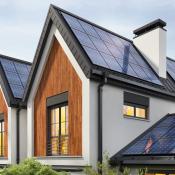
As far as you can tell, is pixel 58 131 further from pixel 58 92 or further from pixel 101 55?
pixel 101 55

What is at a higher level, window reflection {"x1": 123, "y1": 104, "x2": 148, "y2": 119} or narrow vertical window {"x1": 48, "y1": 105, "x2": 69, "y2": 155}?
window reflection {"x1": 123, "y1": 104, "x2": 148, "y2": 119}

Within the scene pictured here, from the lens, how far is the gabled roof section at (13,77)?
19859 mm

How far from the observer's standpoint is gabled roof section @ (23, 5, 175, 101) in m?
14.2

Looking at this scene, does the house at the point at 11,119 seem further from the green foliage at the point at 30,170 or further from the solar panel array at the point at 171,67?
the solar panel array at the point at 171,67

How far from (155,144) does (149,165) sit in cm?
117

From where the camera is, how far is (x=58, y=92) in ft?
51.1

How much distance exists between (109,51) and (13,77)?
25.1 ft

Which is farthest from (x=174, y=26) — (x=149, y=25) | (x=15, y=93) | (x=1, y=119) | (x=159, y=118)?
(x=1, y=119)

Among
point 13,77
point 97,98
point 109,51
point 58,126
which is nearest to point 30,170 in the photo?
point 58,126

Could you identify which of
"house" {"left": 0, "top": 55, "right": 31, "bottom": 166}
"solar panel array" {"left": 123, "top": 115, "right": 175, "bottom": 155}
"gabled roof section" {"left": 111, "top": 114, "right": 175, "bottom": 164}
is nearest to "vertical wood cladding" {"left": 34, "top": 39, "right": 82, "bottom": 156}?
"gabled roof section" {"left": 111, "top": 114, "right": 175, "bottom": 164}

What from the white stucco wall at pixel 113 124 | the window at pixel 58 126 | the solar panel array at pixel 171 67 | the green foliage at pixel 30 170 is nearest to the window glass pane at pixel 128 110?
the white stucco wall at pixel 113 124

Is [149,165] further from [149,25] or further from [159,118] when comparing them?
[149,25]

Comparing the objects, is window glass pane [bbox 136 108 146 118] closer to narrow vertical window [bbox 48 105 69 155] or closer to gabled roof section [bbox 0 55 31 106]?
narrow vertical window [bbox 48 105 69 155]

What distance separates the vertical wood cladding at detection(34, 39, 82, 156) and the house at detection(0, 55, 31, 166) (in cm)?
243
